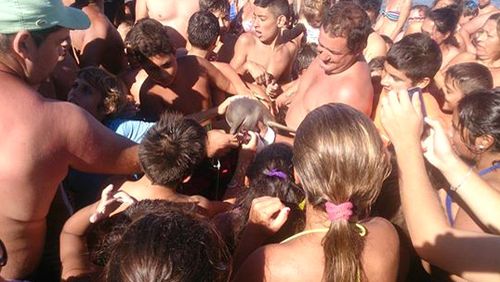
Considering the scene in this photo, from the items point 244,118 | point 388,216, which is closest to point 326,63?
point 244,118

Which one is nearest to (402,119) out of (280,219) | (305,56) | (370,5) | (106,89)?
(280,219)

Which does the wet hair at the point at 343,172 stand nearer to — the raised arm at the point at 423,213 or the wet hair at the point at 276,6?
the raised arm at the point at 423,213

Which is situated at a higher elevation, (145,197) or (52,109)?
(52,109)

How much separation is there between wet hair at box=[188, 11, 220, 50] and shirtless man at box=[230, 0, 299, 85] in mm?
634

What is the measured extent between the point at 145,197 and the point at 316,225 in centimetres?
93

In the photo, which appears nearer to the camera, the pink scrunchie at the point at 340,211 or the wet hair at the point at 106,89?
the pink scrunchie at the point at 340,211

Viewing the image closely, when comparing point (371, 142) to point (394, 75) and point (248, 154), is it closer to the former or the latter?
point (248, 154)

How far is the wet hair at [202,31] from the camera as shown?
425 centimetres

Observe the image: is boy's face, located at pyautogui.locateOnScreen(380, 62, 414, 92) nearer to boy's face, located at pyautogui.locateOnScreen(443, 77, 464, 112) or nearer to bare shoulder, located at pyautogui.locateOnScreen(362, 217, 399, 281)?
boy's face, located at pyautogui.locateOnScreen(443, 77, 464, 112)

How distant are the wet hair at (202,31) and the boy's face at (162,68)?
870 mm

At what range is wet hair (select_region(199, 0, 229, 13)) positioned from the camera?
5.23 m

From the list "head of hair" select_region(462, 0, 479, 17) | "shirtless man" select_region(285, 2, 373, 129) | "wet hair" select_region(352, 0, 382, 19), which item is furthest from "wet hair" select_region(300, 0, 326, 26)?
"head of hair" select_region(462, 0, 479, 17)

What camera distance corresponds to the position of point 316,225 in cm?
163

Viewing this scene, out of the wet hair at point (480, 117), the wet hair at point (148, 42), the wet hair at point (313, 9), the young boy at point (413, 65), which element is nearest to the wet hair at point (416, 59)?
the young boy at point (413, 65)
